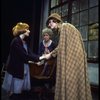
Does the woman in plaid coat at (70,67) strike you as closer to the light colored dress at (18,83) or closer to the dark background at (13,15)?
the light colored dress at (18,83)

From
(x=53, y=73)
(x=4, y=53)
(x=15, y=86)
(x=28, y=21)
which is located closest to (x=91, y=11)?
(x=53, y=73)

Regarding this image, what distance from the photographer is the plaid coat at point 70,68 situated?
460cm

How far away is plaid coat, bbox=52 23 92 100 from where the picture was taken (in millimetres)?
4602

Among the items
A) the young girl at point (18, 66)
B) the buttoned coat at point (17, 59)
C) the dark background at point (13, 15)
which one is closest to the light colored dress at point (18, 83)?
the young girl at point (18, 66)

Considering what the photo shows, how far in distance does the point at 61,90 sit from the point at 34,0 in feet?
18.7

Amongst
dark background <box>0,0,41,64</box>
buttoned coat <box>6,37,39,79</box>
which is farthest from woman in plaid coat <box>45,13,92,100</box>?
dark background <box>0,0,41,64</box>

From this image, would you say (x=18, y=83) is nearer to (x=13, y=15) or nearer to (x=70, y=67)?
(x=70, y=67)

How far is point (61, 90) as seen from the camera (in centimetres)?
459

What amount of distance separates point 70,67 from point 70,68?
16 mm

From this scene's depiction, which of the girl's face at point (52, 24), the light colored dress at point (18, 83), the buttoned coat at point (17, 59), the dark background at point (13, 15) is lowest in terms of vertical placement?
the light colored dress at point (18, 83)

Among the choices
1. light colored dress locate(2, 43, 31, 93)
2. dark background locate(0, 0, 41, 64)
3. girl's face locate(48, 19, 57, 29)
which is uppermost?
dark background locate(0, 0, 41, 64)

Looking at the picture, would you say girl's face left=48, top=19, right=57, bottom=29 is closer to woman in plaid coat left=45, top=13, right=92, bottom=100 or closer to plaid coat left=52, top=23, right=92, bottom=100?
woman in plaid coat left=45, top=13, right=92, bottom=100

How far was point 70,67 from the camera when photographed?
4.65m

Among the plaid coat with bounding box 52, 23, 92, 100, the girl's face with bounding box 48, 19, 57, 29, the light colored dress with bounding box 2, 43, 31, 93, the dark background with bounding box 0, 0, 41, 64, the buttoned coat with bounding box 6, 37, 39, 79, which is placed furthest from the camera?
the dark background with bounding box 0, 0, 41, 64
